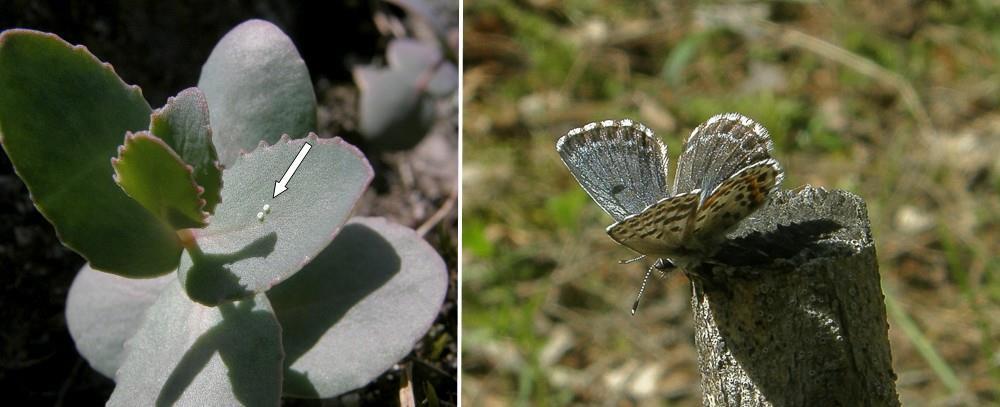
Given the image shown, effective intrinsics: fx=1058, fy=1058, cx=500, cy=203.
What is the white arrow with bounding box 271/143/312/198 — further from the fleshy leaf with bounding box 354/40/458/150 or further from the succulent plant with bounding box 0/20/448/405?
the fleshy leaf with bounding box 354/40/458/150

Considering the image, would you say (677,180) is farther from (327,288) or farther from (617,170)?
(327,288)

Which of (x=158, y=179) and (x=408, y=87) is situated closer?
(x=158, y=179)

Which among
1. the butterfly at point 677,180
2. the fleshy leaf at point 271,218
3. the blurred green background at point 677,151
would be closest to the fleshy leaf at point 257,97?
the fleshy leaf at point 271,218

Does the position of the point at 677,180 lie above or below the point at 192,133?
above

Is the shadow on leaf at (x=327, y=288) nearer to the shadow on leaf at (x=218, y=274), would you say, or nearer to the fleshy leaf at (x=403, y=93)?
the shadow on leaf at (x=218, y=274)

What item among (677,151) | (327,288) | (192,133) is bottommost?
(327,288)

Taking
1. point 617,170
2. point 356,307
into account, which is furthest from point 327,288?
point 617,170

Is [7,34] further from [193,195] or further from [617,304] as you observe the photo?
[617,304]

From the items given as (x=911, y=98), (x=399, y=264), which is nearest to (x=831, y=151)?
(x=911, y=98)
